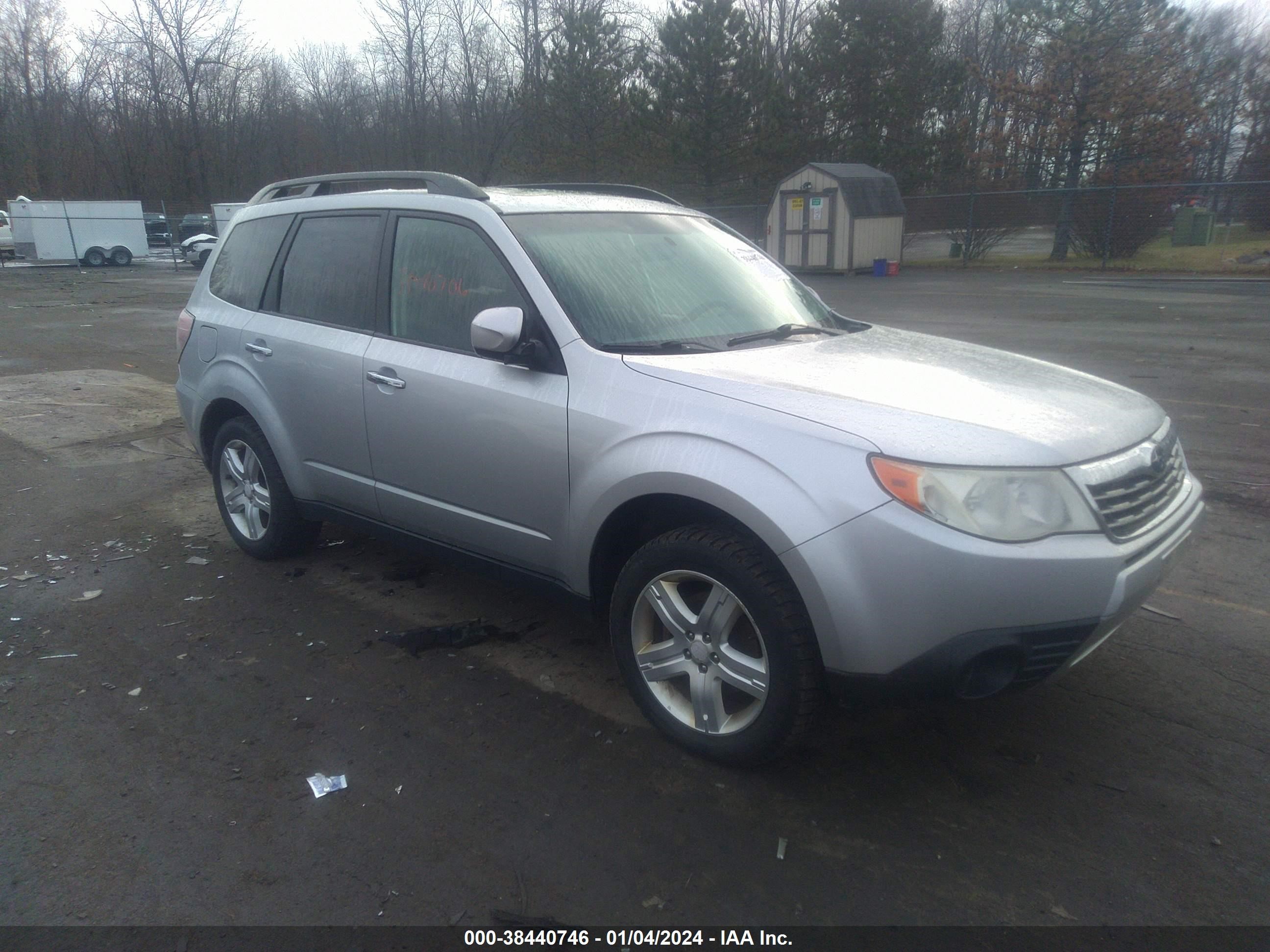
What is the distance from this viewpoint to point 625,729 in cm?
343

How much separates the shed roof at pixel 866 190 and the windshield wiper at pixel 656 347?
24.8 m

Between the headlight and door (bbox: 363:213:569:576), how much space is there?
126 centimetres

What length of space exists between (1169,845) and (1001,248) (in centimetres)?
3159

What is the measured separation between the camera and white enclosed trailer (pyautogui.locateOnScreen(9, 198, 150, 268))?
32.3m

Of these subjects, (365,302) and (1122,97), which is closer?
(365,302)

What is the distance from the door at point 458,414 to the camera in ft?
11.4

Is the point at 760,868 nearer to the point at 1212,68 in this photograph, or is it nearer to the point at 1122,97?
the point at 1122,97

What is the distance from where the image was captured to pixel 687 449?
3.02 meters

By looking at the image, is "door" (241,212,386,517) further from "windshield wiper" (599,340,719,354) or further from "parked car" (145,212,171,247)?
"parked car" (145,212,171,247)

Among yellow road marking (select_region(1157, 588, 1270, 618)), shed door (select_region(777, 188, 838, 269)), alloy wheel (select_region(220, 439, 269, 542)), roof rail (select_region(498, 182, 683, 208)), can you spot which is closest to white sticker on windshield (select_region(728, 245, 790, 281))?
roof rail (select_region(498, 182, 683, 208))

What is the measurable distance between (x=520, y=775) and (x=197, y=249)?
34882 millimetres

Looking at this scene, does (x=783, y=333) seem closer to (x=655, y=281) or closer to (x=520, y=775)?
(x=655, y=281)

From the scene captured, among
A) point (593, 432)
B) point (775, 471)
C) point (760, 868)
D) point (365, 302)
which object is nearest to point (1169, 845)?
point (760, 868)

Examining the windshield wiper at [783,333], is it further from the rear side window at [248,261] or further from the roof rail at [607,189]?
the rear side window at [248,261]
